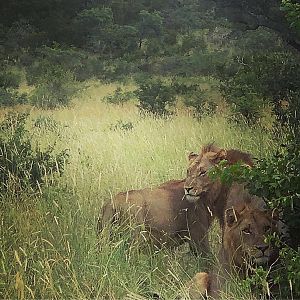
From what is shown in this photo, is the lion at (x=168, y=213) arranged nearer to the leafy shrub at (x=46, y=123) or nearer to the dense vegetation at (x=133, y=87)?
the dense vegetation at (x=133, y=87)

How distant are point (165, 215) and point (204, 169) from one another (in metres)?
0.37

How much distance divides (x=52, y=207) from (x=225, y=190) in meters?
0.94

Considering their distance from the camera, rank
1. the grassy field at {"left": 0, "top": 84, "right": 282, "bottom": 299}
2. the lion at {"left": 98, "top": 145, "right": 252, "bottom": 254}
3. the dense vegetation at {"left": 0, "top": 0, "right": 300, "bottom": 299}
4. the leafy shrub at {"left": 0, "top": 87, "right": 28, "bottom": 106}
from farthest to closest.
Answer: the leafy shrub at {"left": 0, "top": 87, "right": 28, "bottom": 106} < the dense vegetation at {"left": 0, "top": 0, "right": 300, "bottom": 299} < the lion at {"left": 98, "top": 145, "right": 252, "bottom": 254} < the grassy field at {"left": 0, "top": 84, "right": 282, "bottom": 299}

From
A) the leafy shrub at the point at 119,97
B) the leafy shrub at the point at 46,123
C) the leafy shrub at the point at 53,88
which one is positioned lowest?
the leafy shrub at the point at 46,123

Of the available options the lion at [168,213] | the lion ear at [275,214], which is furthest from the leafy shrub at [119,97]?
the lion ear at [275,214]

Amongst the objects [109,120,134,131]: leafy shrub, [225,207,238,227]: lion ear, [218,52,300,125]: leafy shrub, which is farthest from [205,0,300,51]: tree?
[225,207,238,227]: lion ear

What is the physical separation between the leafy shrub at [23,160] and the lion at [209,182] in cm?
83

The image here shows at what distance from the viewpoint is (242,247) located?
101 inches

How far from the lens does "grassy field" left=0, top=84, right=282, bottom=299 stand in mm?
2779

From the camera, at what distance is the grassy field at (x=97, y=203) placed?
2.78m

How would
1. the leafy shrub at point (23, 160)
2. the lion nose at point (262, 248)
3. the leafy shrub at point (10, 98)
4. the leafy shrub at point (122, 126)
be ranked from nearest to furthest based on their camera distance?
the lion nose at point (262, 248)
the leafy shrub at point (23, 160)
the leafy shrub at point (122, 126)
the leafy shrub at point (10, 98)

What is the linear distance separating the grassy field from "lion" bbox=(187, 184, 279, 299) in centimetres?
8

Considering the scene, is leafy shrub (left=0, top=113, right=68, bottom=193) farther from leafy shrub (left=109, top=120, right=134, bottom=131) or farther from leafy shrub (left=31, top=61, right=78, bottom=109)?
leafy shrub (left=109, top=120, right=134, bottom=131)

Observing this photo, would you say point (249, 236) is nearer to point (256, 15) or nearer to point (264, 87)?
point (264, 87)
